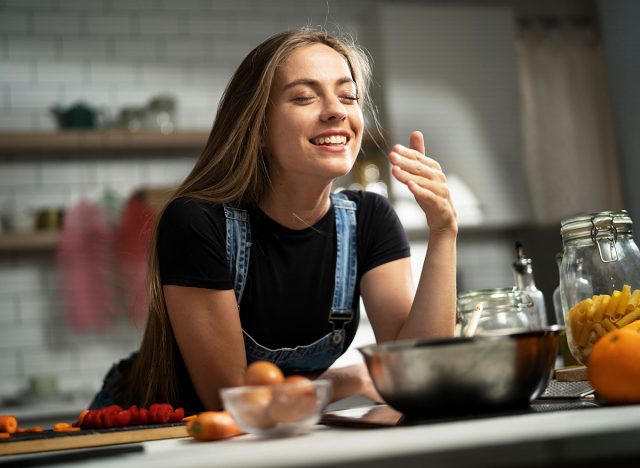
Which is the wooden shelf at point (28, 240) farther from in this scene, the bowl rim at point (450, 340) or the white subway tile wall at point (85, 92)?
the bowl rim at point (450, 340)

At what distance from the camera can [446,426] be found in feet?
2.93

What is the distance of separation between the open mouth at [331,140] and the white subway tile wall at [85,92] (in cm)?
290

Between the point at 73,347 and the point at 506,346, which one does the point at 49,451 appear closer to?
the point at 506,346

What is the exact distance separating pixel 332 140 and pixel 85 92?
3.18 m

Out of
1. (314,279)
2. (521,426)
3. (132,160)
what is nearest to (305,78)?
(314,279)

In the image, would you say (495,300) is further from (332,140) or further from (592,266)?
(332,140)

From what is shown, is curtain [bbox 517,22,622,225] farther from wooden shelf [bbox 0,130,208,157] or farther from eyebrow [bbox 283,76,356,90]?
eyebrow [bbox 283,76,356,90]

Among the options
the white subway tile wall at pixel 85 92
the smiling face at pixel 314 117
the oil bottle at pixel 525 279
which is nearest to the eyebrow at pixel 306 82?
the smiling face at pixel 314 117

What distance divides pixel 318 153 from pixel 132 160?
9.90ft

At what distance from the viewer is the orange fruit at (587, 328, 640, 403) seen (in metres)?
1.00

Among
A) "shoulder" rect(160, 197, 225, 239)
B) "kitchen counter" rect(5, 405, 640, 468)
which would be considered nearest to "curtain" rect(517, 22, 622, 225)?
"shoulder" rect(160, 197, 225, 239)

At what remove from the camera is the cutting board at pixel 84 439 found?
1.09 meters

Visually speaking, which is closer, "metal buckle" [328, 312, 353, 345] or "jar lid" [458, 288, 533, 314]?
"jar lid" [458, 288, 533, 314]

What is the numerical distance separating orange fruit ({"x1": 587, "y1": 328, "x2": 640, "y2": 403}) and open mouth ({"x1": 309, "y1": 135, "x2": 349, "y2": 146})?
36.4 inches
